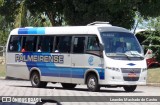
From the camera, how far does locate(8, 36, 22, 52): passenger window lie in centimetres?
2886

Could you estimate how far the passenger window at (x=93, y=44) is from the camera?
24.8m

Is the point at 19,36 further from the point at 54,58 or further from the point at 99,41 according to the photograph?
the point at 99,41

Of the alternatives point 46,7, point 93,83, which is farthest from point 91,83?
point 46,7

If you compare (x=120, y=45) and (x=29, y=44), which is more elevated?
(x=29, y=44)

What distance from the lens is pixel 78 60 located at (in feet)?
83.9

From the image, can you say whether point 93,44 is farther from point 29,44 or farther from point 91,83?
point 29,44

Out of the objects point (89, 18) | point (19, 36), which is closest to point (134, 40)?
point (19, 36)

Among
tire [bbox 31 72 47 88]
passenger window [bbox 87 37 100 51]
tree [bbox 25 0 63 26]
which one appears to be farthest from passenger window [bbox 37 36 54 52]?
tree [bbox 25 0 63 26]

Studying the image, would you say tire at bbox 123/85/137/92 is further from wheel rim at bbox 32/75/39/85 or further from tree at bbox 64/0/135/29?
tree at bbox 64/0/135/29

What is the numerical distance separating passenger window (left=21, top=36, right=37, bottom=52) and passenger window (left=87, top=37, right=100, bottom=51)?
3819 mm

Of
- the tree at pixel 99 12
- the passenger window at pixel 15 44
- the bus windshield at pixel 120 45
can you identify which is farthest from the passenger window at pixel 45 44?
the tree at pixel 99 12

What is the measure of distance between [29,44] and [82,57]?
4.00 m

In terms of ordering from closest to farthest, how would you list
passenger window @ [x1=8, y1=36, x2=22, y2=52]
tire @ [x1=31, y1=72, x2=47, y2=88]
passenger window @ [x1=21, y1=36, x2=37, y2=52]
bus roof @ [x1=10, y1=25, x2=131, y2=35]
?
bus roof @ [x1=10, y1=25, x2=131, y2=35] < tire @ [x1=31, y1=72, x2=47, y2=88] < passenger window @ [x1=21, y1=36, x2=37, y2=52] < passenger window @ [x1=8, y1=36, x2=22, y2=52]

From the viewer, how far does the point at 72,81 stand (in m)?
25.9
